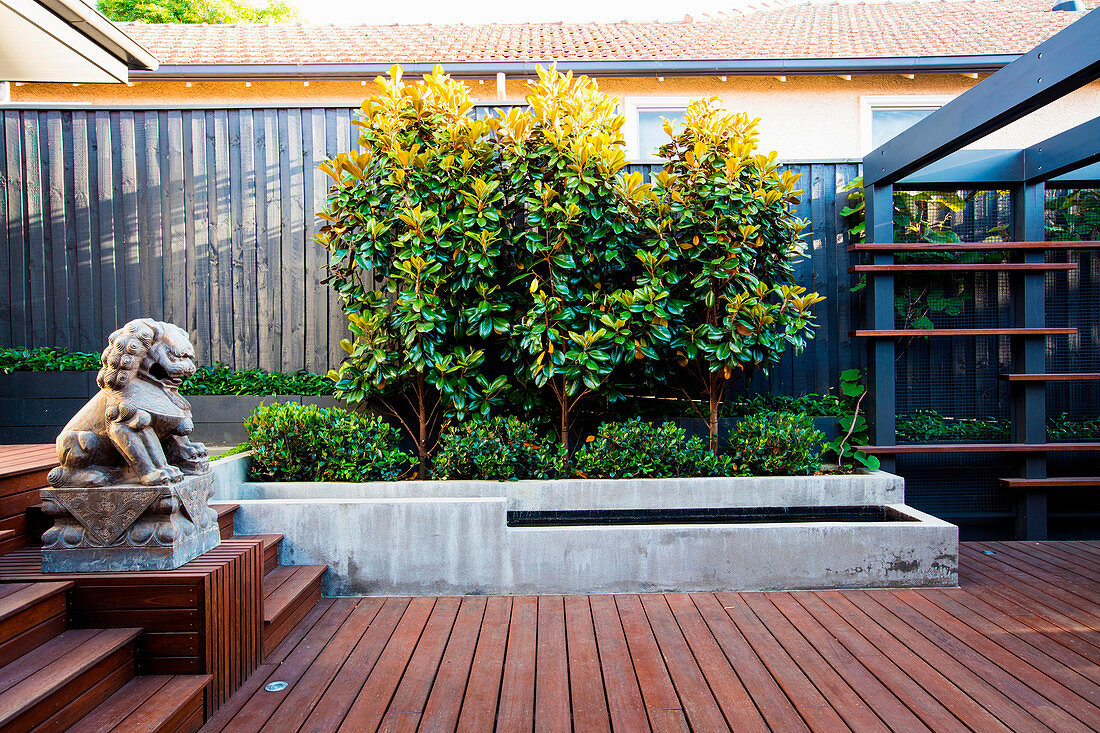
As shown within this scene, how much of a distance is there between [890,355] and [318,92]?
6.29 m

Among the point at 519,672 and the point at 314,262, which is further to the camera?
the point at 314,262

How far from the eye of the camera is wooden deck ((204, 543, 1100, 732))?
2.05 metres

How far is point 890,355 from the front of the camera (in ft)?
13.5

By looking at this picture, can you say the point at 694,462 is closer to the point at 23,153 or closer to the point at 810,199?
the point at 810,199

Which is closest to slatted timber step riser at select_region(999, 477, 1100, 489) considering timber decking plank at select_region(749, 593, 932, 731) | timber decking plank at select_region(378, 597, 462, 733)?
timber decking plank at select_region(749, 593, 932, 731)

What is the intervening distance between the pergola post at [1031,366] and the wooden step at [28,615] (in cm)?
499

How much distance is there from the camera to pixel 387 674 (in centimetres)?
234

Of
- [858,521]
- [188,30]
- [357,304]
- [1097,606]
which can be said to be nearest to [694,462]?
[858,521]

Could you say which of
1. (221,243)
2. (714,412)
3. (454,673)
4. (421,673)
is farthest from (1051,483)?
(221,243)

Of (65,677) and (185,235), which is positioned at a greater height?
(185,235)

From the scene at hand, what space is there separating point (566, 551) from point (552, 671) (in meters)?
0.82

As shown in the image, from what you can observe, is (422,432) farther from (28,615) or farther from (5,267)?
(5,267)

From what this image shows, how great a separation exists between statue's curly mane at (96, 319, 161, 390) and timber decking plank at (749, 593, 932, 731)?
2.62 metres

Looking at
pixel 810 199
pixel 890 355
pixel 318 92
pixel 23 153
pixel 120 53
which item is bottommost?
pixel 890 355
